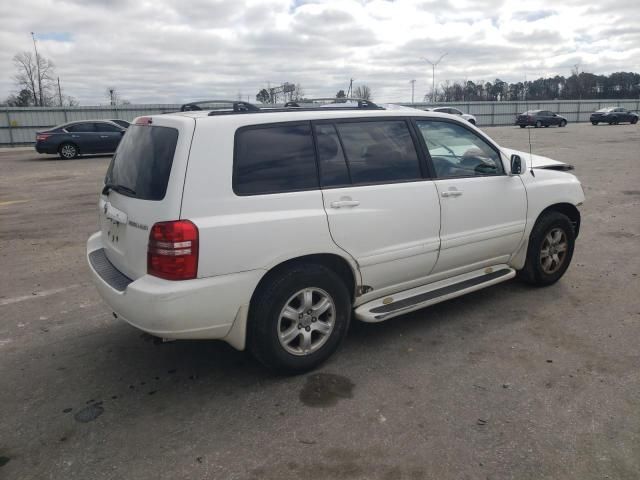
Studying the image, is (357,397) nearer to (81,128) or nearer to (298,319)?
(298,319)

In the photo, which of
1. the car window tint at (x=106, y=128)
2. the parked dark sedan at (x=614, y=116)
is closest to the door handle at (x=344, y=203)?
the car window tint at (x=106, y=128)

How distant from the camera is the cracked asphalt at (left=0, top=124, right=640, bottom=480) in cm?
267

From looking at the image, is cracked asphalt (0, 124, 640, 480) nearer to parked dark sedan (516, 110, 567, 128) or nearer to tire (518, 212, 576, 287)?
tire (518, 212, 576, 287)

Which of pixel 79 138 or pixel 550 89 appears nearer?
pixel 79 138

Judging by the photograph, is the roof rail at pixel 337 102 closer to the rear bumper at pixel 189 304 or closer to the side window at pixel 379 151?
the side window at pixel 379 151

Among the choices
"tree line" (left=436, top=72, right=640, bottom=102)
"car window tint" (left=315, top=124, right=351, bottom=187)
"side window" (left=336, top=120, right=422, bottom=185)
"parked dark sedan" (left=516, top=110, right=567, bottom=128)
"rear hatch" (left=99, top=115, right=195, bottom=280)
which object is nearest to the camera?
"rear hatch" (left=99, top=115, right=195, bottom=280)

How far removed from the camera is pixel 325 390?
337 cm

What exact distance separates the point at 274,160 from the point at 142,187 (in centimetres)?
84

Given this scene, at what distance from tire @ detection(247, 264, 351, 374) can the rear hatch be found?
2.44ft

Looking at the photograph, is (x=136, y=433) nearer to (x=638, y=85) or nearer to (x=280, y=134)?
(x=280, y=134)

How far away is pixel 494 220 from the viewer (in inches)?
174

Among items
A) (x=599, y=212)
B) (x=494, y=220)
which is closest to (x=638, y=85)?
(x=599, y=212)

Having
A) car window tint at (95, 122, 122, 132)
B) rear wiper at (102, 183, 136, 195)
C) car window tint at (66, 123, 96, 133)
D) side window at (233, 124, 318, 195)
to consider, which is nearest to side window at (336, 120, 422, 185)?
side window at (233, 124, 318, 195)

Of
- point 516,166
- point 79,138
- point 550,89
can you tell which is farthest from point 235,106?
point 550,89
